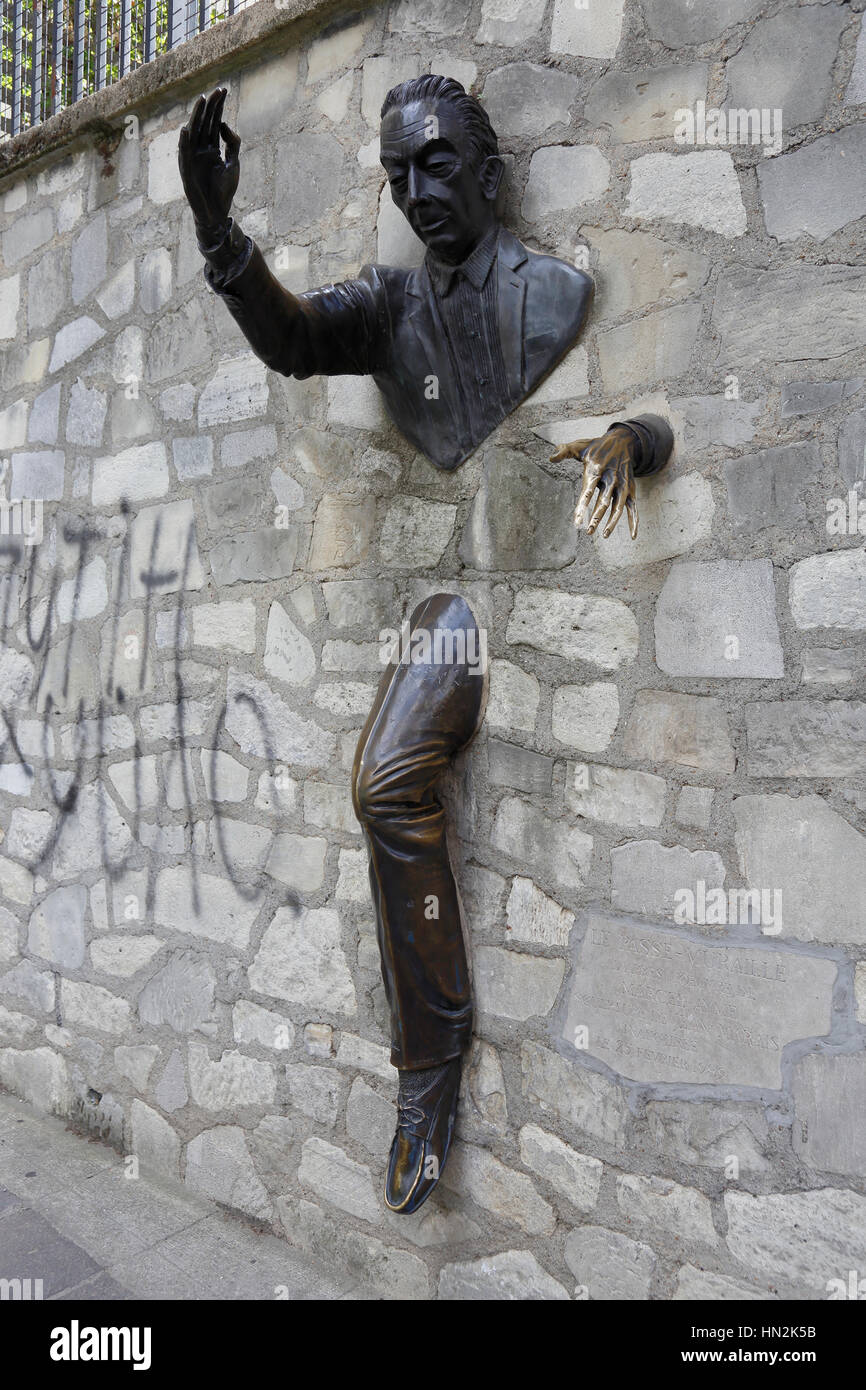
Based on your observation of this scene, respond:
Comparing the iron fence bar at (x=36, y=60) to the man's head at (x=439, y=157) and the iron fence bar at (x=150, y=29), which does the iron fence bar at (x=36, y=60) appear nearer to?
the iron fence bar at (x=150, y=29)

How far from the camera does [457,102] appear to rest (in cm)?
213

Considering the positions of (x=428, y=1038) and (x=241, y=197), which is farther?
(x=241, y=197)

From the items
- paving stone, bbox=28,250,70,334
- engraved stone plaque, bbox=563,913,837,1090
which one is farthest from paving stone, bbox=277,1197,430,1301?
paving stone, bbox=28,250,70,334

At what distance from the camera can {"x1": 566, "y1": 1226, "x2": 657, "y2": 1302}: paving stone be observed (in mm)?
2127

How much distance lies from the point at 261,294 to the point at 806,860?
5.17ft

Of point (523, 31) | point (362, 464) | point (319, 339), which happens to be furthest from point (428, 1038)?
point (523, 31)

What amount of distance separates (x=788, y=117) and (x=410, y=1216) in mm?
2497

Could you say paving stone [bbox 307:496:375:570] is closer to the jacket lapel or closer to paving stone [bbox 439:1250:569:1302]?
the jacket lapel

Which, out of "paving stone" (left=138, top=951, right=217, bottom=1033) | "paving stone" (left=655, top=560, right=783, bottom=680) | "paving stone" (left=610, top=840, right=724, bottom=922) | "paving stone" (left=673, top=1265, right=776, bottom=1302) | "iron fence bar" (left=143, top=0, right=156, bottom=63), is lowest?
"paving stone" (left=673, top=1265, right=776, bottom=1302)

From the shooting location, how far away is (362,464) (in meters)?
2.59

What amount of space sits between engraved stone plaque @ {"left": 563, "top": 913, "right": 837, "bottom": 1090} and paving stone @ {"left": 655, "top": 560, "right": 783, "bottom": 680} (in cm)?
54

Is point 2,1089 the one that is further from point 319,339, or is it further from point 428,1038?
point 319,339

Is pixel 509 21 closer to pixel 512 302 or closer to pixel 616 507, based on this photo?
pixel 512 302

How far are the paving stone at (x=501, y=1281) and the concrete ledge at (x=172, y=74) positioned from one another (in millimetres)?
2975
